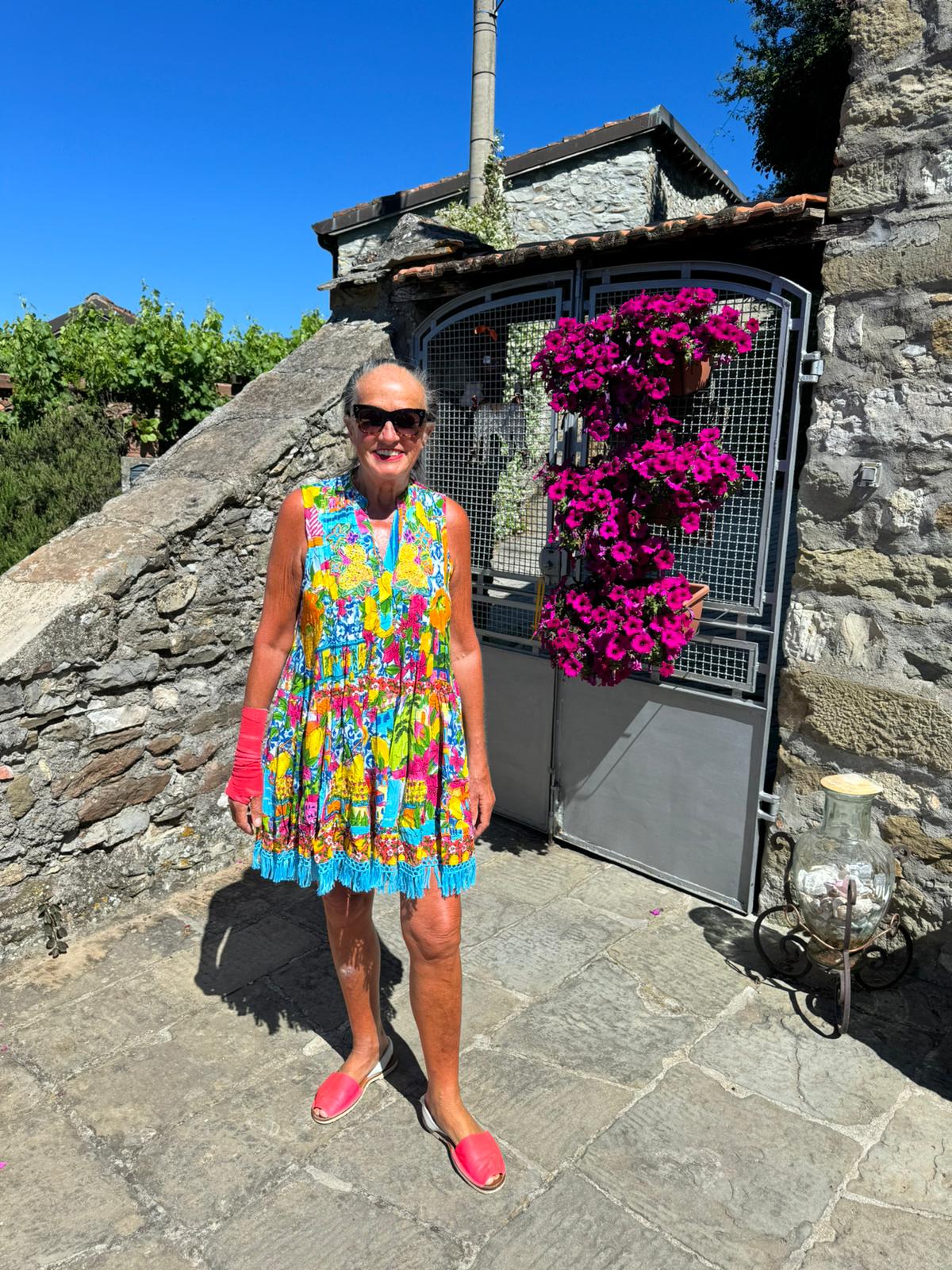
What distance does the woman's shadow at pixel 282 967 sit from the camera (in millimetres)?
2707

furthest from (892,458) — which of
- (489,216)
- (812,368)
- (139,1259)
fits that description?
(489,216)

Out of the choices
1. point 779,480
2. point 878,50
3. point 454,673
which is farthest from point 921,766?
point 878,50

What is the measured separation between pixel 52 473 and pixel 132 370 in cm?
112

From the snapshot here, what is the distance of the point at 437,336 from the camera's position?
13.5 feet

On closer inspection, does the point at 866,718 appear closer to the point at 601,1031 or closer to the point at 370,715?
the point at 601,1031

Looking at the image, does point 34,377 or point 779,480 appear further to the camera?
point 34,377

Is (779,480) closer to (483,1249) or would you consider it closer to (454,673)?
(454,673)

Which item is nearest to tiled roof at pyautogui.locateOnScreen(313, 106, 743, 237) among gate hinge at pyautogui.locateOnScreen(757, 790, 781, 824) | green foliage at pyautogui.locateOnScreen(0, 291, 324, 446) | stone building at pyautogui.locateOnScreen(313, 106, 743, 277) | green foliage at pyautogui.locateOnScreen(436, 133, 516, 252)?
stone building at pyautogui.locateOnScreen(313, 106, 743, 277)

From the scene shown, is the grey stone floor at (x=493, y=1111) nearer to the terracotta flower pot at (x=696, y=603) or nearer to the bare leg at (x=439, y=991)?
the bare leg at (x=439, y=991)

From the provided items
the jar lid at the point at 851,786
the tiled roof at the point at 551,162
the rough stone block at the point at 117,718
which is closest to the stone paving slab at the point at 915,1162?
the jar lid at the point at 851,786

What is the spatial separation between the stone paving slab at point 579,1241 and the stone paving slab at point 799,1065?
0.64 meters

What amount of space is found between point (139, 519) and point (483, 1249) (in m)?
2.71

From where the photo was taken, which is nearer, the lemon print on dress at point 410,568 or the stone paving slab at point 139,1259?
the stone paving slab at point 139,1259

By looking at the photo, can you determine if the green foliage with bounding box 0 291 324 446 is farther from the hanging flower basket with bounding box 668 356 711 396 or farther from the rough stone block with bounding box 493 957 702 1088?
the rough stone block with bounding box 493 957 702 1088
